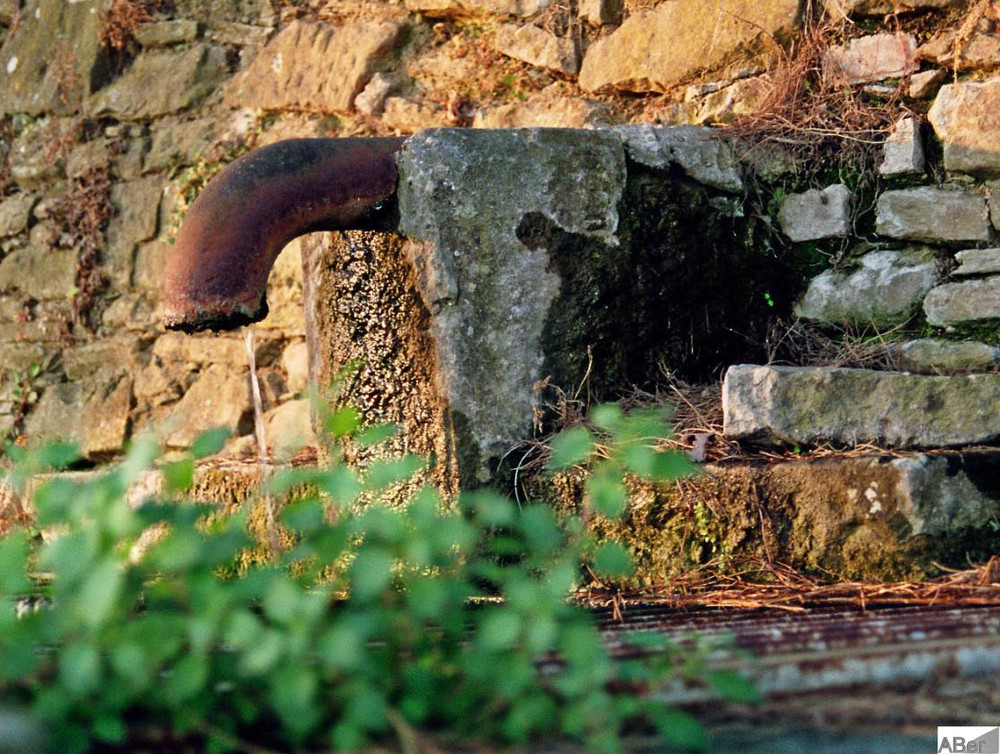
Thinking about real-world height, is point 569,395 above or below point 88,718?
above

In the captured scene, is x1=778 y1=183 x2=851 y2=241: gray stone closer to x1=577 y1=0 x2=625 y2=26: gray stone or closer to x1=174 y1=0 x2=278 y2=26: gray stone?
x1=577 y1=0 x2=625 y2=26: gray stone

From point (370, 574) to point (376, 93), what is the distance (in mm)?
2735

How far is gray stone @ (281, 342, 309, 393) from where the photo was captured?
381 centimetres

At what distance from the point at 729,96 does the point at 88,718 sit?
2.40 m

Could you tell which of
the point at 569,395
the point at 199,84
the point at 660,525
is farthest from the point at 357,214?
the point at 199,84

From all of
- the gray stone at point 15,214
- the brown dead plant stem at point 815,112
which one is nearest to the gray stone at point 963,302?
the brown dead plant stem at point 815,112

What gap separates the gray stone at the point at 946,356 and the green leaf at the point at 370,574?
1674 millimetres

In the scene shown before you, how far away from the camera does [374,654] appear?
1327mm

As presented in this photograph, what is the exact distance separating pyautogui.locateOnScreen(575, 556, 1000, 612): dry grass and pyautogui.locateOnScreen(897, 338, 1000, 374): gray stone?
1.88 ft

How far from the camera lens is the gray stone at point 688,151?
2.75m

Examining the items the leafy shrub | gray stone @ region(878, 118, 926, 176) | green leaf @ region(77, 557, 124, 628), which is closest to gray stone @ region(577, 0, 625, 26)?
gray stone @ region(878, 118, 926, 176)

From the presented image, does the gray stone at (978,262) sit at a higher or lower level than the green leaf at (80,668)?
higher

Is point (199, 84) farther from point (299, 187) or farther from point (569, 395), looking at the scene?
point (569, 395)

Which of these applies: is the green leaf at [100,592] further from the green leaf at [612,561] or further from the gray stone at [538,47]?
the gray stone at [538,47]
